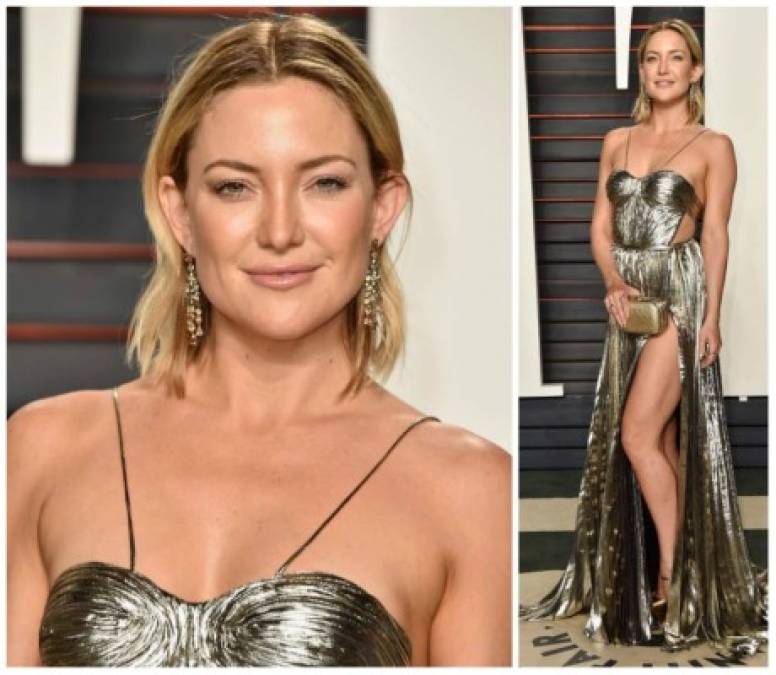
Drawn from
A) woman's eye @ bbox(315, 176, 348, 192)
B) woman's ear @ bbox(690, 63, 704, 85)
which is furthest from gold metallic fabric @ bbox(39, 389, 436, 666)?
woman's ear @ bbox(690, 63, 704, 85)

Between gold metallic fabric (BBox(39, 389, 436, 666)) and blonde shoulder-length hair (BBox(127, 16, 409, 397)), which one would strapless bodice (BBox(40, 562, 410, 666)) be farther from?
blonde shoulder-length hair (BBox(127, 16, 409, 397))

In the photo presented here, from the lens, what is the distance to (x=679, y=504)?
239 cm

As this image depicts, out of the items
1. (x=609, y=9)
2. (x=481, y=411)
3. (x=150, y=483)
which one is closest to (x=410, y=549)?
(x=481, y=411)

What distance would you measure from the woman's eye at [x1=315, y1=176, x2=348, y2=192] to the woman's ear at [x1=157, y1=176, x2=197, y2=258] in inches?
11.3

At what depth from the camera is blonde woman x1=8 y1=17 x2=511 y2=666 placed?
2168mm

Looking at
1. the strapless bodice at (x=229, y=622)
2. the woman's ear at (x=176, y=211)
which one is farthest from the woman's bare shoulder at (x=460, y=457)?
the woman's ear at (x=176, y=211)

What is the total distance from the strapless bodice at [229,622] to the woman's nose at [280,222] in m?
0.67

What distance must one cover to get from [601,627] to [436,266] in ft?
2.92

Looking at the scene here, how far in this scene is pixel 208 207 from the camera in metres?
2.19

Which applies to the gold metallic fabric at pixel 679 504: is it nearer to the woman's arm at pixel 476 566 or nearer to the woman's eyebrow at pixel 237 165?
the woman's arm at pixel 476 566

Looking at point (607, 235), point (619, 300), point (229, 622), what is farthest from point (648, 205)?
point (229, 622)

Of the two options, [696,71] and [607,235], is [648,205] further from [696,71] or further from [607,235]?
[696,71]

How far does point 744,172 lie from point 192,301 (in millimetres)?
1225

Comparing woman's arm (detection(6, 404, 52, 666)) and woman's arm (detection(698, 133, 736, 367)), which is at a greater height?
woman's arm (detection(698, 133, 736, 367))
